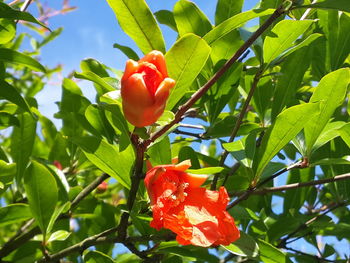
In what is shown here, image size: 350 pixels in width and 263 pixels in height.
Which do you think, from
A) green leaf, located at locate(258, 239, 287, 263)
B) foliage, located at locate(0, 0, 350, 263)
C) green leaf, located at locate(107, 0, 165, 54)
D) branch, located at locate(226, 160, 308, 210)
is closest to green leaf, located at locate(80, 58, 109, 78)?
foliage, located at locate(0, 0, 350, 263)

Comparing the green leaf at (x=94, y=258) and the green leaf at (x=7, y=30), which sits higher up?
the green leaf at (x=7, y=30)

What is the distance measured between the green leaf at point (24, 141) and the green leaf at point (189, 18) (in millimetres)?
562

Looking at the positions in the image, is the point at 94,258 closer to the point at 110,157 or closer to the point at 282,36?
the point at 110,157

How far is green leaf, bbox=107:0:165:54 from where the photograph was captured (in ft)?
3.30

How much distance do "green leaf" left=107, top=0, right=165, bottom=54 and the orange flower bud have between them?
0.19 m

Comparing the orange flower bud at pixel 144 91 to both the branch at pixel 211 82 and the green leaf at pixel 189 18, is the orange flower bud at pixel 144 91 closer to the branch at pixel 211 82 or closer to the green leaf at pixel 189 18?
the branch at pixel 211 82

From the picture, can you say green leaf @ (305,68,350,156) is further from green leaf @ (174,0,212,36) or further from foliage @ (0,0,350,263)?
A: green leaf @ (174,0,212,36)

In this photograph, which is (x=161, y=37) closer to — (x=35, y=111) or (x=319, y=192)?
(x=35, y=111)

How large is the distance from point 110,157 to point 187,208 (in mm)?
212

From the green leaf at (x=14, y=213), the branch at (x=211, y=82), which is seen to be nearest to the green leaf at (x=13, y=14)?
the branch at (x=211, y=82)

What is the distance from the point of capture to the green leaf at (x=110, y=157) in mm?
1067

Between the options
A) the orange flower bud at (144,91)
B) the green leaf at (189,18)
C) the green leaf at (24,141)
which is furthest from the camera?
the green leaf at (24,141)

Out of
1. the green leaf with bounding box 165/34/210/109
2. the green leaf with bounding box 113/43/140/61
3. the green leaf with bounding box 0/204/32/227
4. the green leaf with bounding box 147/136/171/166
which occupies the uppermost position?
the green leaf with bounding box 165/34/210/109

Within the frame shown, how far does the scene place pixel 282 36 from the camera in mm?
1120
